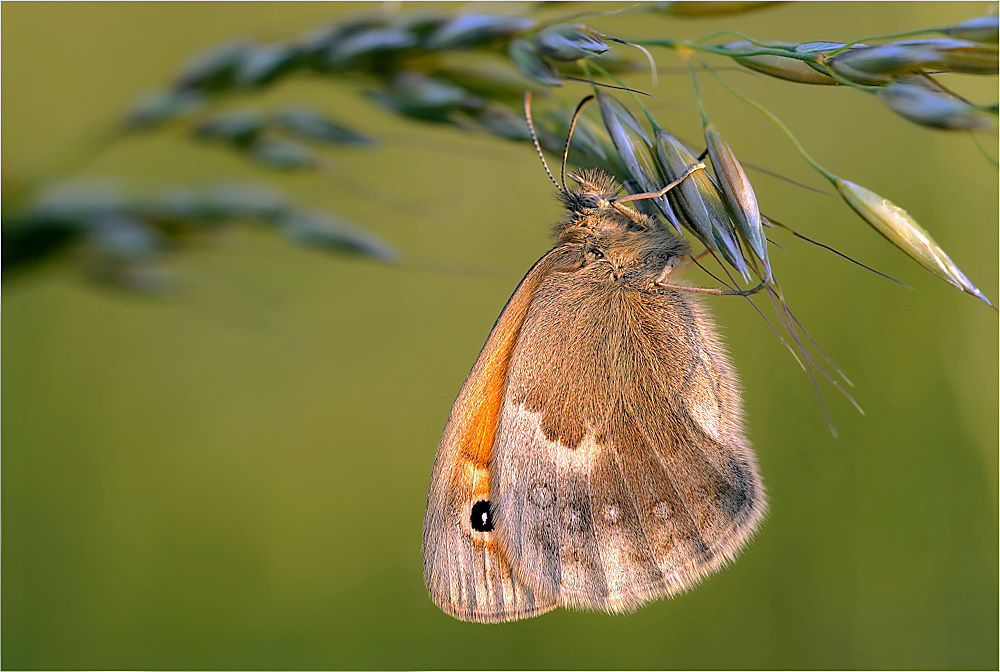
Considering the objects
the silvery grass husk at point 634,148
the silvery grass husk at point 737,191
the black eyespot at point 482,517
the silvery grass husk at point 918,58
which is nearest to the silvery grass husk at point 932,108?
the silvery grass husk at point 918,58

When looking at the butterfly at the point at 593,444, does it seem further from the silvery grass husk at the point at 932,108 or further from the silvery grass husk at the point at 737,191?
the silvery grass husk at the point at 932,108

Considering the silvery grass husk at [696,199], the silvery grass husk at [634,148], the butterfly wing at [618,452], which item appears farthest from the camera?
the butterfly wing at [618,452]

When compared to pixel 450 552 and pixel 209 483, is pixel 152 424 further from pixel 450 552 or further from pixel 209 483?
pixel 450 552

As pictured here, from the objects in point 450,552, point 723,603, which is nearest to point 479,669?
point 450,552

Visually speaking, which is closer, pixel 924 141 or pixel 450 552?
pixel 450 552

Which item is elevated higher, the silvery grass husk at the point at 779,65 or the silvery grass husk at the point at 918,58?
the silvery grass husk at the point at 779,65

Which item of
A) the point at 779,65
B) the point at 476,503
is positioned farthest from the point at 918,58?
the point at 476,503
